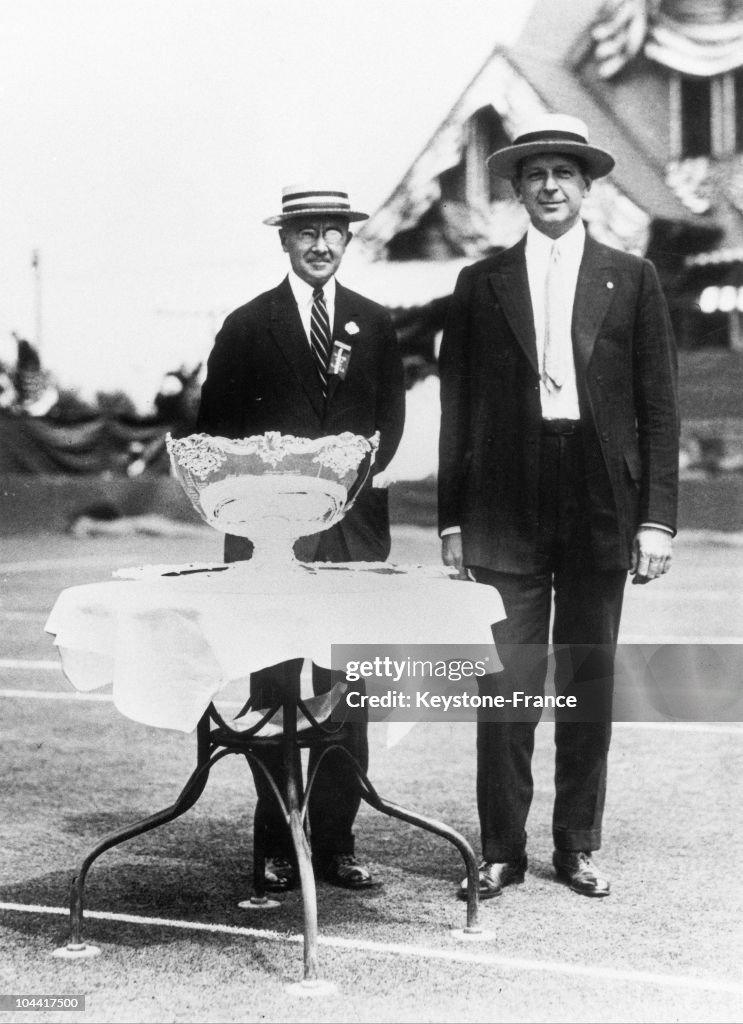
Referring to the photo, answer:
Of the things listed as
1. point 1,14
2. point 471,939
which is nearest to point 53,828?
point 471,939

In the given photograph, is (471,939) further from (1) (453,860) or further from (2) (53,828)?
(2) (53,828)

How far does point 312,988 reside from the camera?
113 inches

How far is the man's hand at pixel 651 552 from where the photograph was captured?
3.63 metres

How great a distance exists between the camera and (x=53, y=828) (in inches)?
165

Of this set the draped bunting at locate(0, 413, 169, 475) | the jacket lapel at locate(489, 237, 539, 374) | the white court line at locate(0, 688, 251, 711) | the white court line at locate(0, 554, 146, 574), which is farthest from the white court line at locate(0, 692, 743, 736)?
the white court line at locate(0, 554, 146, 574)

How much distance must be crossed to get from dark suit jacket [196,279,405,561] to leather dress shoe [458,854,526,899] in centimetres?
86

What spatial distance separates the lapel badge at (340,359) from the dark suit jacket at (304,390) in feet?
0.05

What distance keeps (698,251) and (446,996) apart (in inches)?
225

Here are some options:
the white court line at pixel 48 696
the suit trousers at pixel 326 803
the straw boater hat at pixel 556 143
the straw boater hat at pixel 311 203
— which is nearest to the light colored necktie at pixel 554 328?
the straw boater hat at pixel 556 143

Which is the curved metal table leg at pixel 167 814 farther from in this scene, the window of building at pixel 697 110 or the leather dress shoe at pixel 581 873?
the window of building at pixel 697 110

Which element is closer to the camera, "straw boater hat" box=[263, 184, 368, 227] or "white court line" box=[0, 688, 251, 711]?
"straw boater hat" box=[263, 184, 368, 227]

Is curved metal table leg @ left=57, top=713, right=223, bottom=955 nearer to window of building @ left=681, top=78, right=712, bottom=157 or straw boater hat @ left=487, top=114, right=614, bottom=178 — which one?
straw boater hat @ left=487, top=114, right=614, bottom=178

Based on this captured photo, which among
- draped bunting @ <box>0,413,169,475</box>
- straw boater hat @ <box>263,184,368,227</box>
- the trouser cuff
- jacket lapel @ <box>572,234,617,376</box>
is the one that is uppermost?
straw boater hat @ <box>263,184,368,227</box>

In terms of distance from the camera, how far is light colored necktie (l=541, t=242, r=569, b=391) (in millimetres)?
3664
